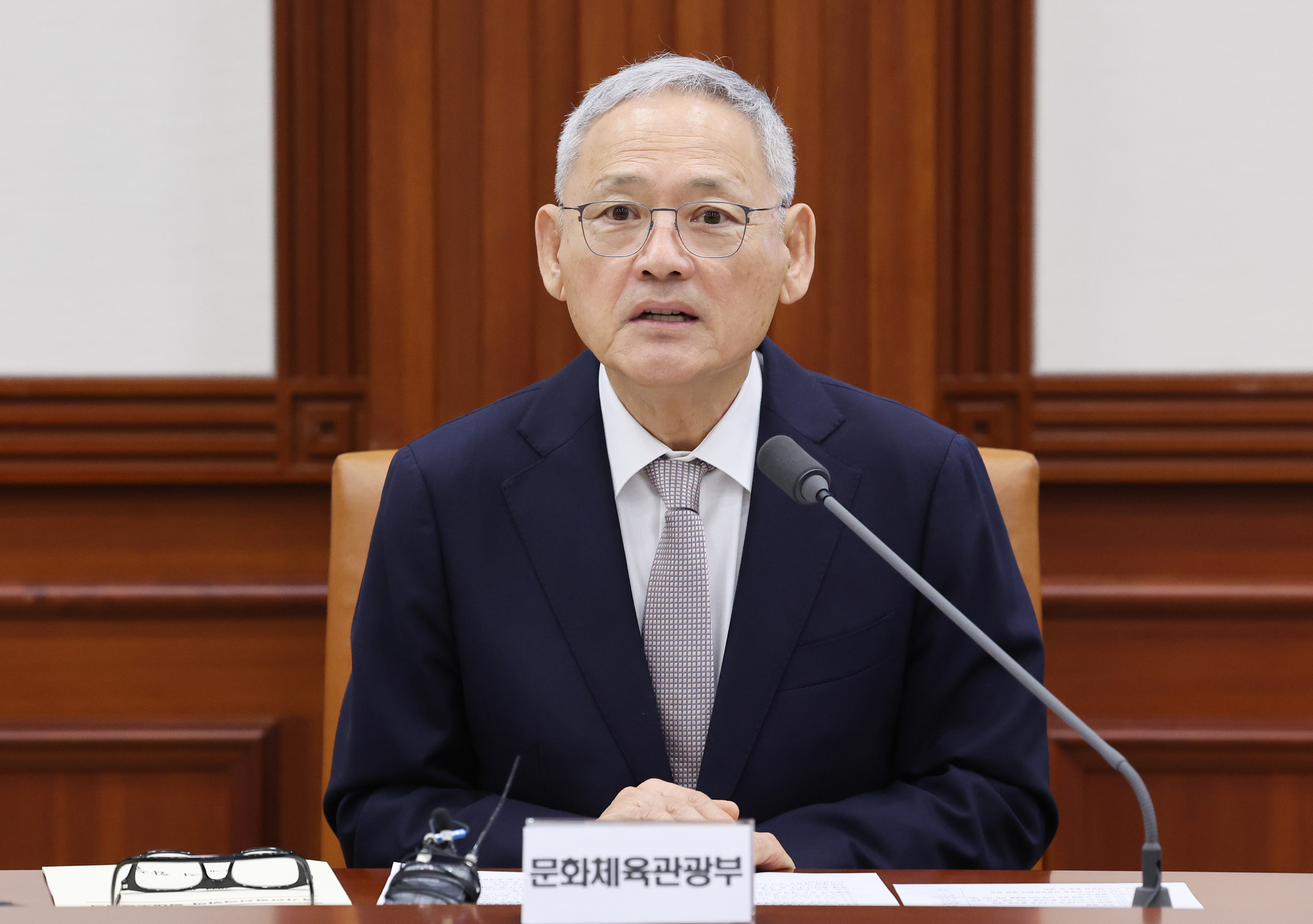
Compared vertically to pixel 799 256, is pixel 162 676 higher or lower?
lower

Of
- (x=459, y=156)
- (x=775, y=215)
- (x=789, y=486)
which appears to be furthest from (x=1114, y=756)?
(x=459, y=156)

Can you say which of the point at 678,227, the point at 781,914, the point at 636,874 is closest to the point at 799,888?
the point at 781,914

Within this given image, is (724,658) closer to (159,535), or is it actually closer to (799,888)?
(799,888)

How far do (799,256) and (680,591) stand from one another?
45cm

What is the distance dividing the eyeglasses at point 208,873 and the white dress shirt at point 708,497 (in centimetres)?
52

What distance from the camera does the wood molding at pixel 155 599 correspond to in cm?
195

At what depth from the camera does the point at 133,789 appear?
1963 millimetres

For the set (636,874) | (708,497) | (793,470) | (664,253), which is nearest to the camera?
(636,874)

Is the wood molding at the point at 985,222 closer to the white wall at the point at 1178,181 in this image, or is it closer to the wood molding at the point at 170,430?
the white wall at the point at 1178,181

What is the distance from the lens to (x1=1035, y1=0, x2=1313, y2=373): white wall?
76.4 inches

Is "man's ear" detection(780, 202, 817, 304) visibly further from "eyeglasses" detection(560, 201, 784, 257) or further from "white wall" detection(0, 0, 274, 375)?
"white wall" detection(0, 0, 274, 375)

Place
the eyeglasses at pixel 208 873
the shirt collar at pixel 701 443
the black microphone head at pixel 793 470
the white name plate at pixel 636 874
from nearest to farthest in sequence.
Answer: the white name plate at pixel 636 874 < the eyeglasses at pixel 208 873 < the black microphone head at pixel 793 470 < the shirt collar at pixel 701 443

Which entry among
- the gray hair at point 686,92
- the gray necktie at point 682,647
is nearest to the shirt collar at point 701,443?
the gray necktie at point 682,647

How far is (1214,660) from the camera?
198cm
